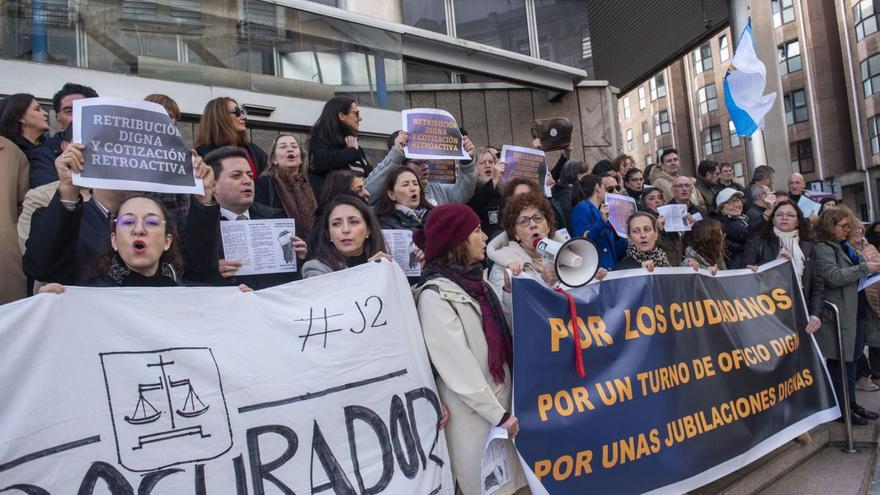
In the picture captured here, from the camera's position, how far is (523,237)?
158 inches

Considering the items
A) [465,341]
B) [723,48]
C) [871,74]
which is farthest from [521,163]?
[723,48]

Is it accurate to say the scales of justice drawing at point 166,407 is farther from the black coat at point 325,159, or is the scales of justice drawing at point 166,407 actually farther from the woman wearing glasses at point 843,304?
the woman wearing glasses at point 843,304

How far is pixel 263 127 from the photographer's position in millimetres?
7246

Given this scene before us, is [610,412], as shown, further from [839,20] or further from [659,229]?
[839,20]

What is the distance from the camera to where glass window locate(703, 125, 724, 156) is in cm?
4422

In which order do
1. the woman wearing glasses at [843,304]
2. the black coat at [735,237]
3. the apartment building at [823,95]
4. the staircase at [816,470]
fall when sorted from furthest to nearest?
the apartment building at [823,95] < the black coat at [735,237] < the woman wearing glasses at [843,304] < the staircase at [816,470]

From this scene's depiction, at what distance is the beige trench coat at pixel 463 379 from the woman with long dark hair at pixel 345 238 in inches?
14.2

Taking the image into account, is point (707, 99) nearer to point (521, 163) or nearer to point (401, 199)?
point (521, 163)

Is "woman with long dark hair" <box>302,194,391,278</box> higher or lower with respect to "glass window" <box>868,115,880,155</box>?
lower

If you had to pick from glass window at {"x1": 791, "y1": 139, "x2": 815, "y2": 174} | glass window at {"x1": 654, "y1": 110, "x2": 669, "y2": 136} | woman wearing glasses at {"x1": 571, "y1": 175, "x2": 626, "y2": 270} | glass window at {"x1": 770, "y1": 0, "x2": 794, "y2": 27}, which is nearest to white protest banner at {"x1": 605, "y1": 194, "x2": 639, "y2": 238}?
woman wearing glasses at {"x1": 571, "y1": 175, "x2": 626, "y2": 270}

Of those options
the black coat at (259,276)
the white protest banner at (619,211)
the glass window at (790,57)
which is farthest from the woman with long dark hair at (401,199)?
the glass window at (790,57)

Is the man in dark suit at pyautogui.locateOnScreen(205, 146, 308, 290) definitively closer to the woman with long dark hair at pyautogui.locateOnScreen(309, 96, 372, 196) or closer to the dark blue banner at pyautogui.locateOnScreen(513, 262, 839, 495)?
the woman with long dark hair at pyautogui.locateOnScreen(309, 96, 372, 196)

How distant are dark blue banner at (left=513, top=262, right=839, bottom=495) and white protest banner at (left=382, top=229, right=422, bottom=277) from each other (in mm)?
713

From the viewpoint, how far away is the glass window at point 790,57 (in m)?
38.1
